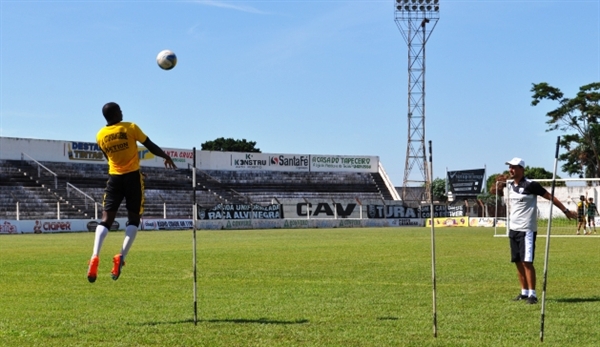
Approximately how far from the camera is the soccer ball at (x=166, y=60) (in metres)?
15.5

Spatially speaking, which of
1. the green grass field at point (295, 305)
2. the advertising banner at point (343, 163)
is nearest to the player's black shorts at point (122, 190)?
the green grass field at point (295, 305)

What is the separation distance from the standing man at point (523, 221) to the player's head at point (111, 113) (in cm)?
614

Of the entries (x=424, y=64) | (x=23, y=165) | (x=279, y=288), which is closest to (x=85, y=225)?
(x=23, y=165)

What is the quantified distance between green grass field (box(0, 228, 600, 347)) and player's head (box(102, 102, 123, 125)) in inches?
102

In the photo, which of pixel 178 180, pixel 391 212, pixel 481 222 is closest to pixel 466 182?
pixel 391 212

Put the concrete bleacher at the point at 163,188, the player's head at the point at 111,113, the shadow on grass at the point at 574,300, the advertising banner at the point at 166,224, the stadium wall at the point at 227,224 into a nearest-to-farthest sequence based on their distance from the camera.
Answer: the player's head at the point at 111,113 < the shadow on grass at the point at 574,300 < the stadium wall at the point at 227,224 < the advertising banner at the point at 166,224 < the concrete bleacher at the point at 163,188

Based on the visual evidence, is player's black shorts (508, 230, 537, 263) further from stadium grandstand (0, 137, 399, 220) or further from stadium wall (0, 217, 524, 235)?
stadium grandstand (0, 137, 399, 220)

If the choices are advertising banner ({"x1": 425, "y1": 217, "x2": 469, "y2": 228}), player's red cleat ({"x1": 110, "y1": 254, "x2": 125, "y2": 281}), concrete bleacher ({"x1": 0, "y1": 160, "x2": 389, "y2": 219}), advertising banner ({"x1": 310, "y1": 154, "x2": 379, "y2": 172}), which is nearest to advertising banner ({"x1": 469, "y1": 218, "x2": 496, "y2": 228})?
advertising banner ({"x1": 425, "y1": 217, "x2": 469, "y2": 228})

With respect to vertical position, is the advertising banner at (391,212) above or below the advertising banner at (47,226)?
above

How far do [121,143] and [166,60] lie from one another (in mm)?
4853

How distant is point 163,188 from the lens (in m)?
81.4

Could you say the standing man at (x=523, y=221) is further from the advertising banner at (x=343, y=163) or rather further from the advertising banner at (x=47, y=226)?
the advertising banner at (x=343, y=163)

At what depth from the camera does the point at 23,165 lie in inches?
2936

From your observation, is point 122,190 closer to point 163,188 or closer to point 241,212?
point 241,212
